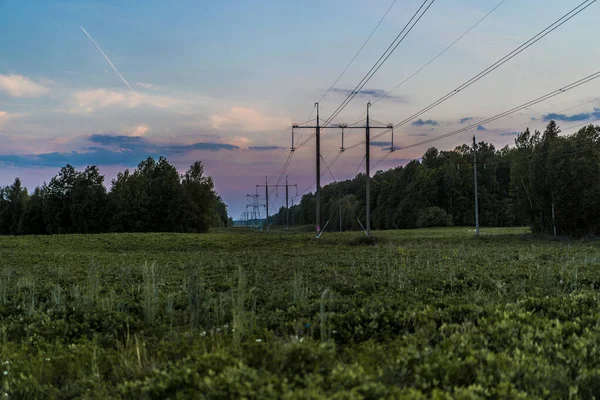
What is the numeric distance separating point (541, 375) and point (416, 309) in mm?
2473

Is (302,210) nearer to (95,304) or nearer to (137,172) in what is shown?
(137,172)

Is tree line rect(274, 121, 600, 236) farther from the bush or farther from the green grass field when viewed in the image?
the green grass field

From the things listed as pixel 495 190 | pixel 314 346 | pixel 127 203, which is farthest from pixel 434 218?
pixel 314 346

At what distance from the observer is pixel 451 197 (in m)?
103

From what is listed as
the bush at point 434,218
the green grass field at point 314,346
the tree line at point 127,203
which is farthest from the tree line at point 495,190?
the green grass field at point 314,346

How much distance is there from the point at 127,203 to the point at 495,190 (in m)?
79.1

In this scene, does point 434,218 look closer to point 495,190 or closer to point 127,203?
point 495,190

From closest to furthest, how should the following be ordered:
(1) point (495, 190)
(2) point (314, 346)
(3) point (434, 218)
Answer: (2) point (314, 346) → (3) point (434, 218) → (1) point (495, 190)

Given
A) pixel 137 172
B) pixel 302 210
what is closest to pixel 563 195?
pixel 137 172

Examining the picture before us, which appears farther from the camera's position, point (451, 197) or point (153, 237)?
point (451, 197)

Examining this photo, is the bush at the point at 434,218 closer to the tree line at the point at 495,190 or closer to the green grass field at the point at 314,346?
the tree line at the point at 495,190

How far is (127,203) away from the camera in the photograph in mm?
74562

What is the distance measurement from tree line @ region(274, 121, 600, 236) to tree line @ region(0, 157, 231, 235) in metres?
29.5

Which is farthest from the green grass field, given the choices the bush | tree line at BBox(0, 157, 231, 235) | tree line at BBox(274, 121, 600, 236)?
the bush
